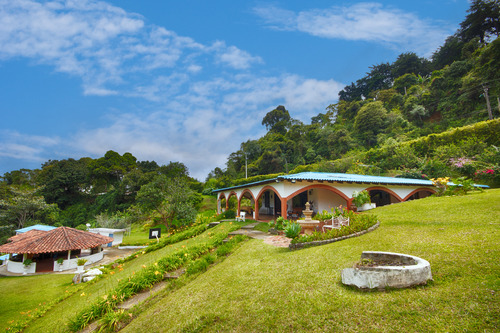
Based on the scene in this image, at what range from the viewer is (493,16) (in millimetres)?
31016

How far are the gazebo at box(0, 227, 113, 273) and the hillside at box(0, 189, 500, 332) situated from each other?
9.92 m

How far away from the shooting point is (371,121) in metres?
34.5

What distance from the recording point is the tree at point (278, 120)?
169ft

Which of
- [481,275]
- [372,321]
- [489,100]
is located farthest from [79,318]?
[489,100]

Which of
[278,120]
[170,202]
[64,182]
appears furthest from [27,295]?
[278,120]

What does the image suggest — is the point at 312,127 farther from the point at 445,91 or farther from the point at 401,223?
the point at 401,223

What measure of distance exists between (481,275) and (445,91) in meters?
38.9

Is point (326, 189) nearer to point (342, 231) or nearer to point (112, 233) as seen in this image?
point (342, 231)

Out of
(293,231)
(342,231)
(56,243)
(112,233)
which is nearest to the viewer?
(342,231)

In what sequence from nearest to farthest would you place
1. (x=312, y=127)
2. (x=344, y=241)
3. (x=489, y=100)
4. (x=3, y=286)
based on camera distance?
(x=344, y=241), (x=3, y=286), (x=489, y=100), (x=312, y=127)

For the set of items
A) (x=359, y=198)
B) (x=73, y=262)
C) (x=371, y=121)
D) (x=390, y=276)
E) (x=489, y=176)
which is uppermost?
(x=371, y=121)

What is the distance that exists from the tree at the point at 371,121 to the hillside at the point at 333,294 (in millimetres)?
29625

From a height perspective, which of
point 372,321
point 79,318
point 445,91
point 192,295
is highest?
point 445,91

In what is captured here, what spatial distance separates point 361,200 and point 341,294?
11662mm
